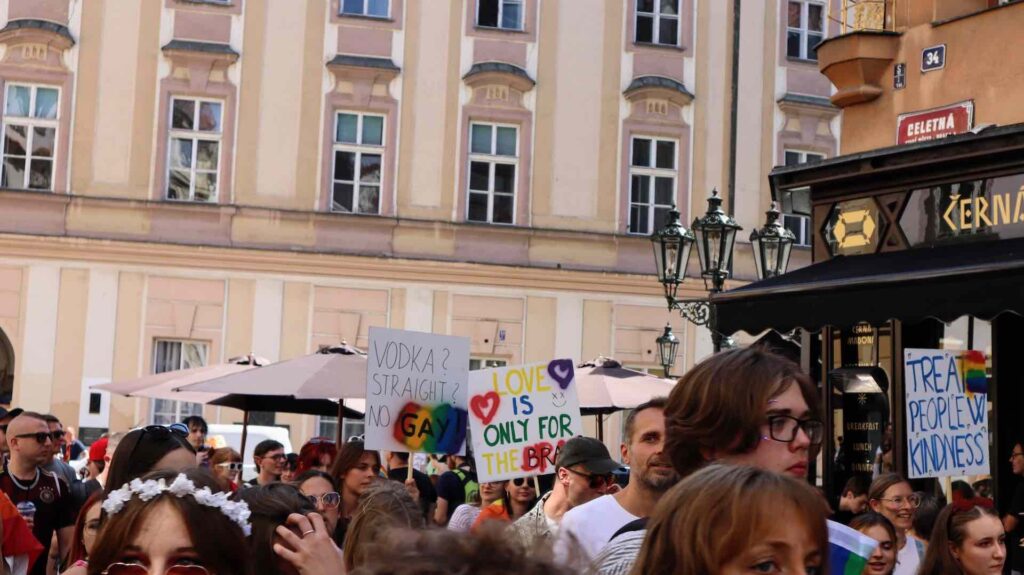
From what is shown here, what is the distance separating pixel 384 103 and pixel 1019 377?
18.9 meters

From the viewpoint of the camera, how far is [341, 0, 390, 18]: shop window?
3100cm

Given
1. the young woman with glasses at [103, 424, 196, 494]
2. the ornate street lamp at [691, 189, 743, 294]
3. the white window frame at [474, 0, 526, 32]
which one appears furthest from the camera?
the white window frame at [474, 0, 526, 32]

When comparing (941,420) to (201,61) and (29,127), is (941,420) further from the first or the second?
(29,127)

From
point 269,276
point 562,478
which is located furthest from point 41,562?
point 269,276

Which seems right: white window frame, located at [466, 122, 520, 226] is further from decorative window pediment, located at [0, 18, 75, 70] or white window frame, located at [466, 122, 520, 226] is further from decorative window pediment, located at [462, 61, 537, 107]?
decorative window pediment, located at [0, 18, 75, 70]

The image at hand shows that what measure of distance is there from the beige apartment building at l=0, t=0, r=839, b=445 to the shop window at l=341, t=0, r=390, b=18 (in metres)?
0.04

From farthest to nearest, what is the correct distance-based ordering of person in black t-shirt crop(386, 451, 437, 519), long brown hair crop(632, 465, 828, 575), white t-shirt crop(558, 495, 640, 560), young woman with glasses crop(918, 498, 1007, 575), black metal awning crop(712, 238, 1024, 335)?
person in black t-shirt crop(386, 451, 437, 519), black metal awning crop(712, 238, 1024, 335), young woman with glasses crop(918, 498, 1007, 575), white t-shirt crop(558, 495, 640, 560), long brown hair crop(632, 465, 828, 575)

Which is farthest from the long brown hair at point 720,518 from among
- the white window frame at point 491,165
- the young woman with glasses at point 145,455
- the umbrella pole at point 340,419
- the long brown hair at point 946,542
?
the white window frame at point 491,165

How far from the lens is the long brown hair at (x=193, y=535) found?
3.70 metres

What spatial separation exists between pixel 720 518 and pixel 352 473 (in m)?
6.13

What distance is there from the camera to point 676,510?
9.94ft

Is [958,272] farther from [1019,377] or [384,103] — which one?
[384,103]

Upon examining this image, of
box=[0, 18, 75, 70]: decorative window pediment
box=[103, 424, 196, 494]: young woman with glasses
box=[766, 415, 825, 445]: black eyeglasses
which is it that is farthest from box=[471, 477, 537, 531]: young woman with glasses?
box=[0, 18, 75, 70]: decorative window pediment

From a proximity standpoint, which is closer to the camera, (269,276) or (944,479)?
(944,479)
